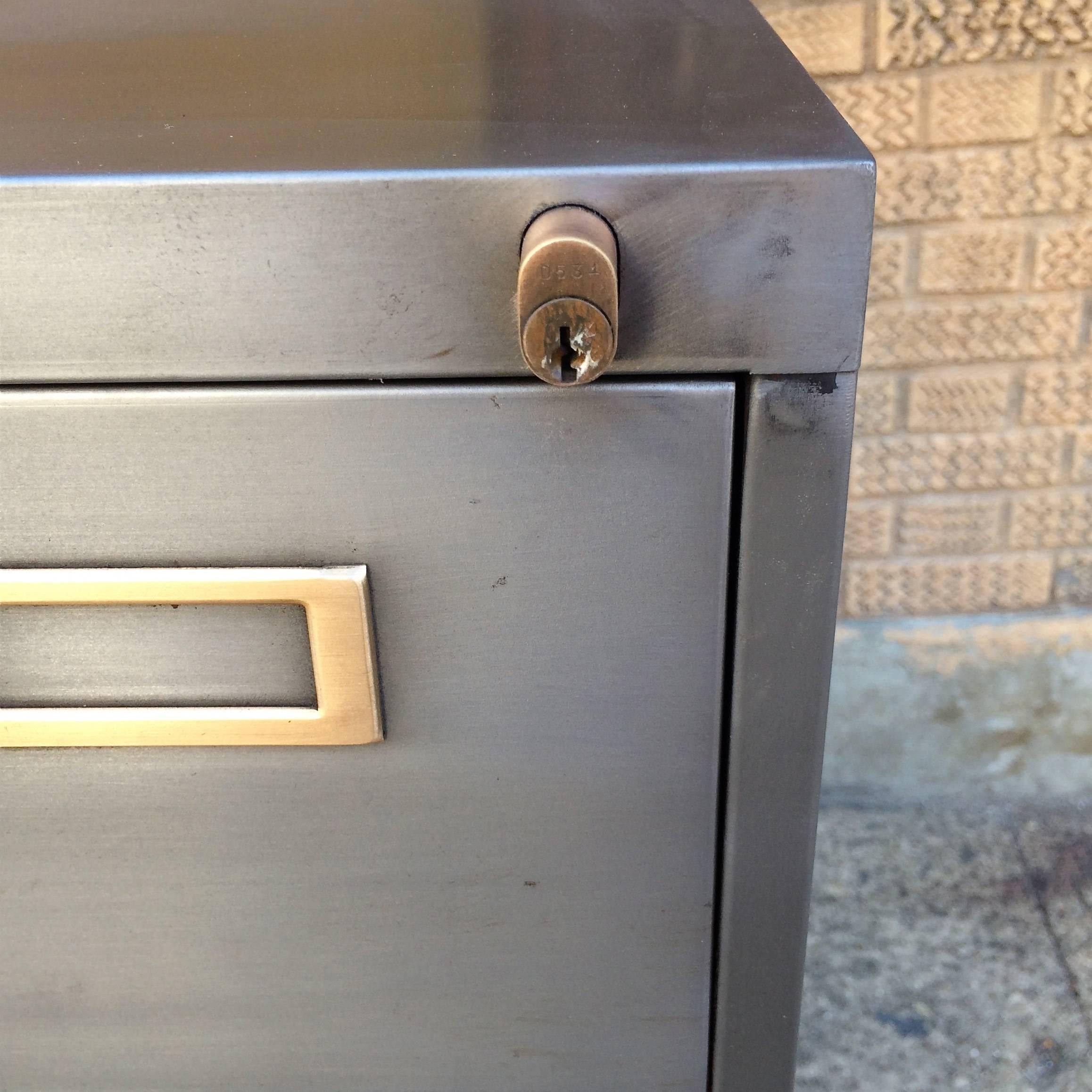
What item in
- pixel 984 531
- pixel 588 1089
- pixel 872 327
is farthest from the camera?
pixel 984 531

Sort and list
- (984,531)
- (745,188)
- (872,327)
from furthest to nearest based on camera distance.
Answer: (984,531) < (872,327) < (745,188)

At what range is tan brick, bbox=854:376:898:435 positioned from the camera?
138 centimetres

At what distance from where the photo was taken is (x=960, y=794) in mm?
1618

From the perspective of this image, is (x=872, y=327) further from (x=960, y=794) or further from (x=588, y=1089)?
(x=588, y=1089)

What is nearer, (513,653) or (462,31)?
(513,653)

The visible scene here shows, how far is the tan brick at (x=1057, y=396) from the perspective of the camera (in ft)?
4.52

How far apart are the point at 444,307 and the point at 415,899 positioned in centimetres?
34

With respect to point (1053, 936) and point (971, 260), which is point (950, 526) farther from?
point (1053, 936)

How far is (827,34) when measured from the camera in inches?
49.0

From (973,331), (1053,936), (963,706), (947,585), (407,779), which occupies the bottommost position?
(1053,936)

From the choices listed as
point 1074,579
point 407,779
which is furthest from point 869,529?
point 407,779

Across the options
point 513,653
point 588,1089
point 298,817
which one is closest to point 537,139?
point 513,653

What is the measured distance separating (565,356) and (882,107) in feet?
3.41

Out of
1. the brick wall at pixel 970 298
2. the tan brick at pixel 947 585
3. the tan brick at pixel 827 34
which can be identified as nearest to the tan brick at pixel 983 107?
the brick wall at pixel 970 298
